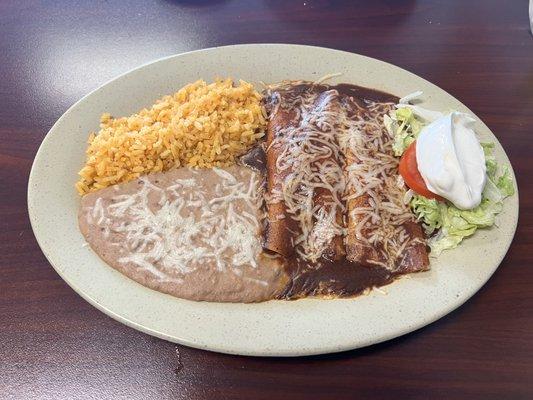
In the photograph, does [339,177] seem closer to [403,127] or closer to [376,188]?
[376,188]

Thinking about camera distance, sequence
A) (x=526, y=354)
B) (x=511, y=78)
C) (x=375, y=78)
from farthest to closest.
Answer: (x=511, y=78) → (x=375, y=78) → (x=526, y=354)

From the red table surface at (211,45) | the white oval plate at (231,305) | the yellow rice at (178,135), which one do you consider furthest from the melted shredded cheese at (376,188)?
the yellow rice at (178,135)

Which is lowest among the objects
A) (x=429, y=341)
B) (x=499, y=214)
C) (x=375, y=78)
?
(x=429, y=341)

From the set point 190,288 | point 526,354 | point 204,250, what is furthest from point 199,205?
point 526,354

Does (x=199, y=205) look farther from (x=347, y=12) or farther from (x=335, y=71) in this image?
(x=347, y=12)

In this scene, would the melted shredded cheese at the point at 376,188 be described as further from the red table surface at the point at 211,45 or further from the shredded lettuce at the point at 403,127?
the red table surface at the point at 211,45
